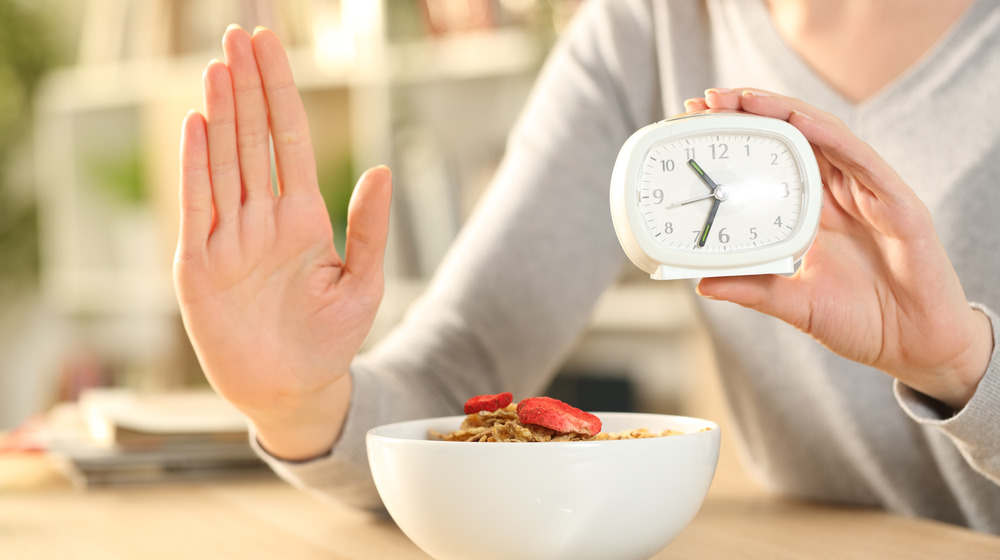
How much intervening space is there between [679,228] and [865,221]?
0.14 metres

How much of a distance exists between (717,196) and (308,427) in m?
0.40

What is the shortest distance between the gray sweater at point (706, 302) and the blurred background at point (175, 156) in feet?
2.79

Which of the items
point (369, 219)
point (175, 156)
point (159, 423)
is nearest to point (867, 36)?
point (369, 219)

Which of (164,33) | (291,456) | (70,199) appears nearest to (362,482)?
(291,456)

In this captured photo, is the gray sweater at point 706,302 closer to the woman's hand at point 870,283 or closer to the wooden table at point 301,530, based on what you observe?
the wooden table at point 301,530

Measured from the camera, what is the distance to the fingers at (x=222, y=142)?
0.63 meters

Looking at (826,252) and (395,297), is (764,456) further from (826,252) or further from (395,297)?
(395,297)

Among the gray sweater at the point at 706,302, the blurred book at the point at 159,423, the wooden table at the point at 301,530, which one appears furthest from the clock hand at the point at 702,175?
the blurred book at the point at 159,423

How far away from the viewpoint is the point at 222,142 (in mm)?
645

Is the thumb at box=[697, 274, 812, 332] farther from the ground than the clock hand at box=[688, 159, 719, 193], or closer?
closer

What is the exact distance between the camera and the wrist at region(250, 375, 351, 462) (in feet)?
2.42

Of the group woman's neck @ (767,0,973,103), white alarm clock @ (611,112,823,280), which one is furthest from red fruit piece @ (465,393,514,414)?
woman's neck @ (767,0,973,103)

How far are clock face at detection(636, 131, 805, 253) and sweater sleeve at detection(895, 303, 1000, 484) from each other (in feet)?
0.64

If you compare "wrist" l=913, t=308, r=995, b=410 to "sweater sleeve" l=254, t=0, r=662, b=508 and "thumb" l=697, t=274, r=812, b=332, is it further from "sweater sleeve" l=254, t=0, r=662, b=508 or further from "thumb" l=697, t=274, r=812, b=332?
"sweater sleeve" l=254, t=0, r=662, b=508
